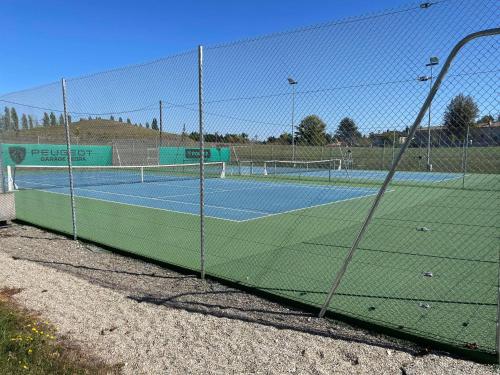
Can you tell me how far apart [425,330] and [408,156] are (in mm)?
4225

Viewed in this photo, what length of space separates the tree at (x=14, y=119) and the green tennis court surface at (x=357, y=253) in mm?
2796

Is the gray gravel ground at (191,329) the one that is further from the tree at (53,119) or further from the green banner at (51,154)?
the green banner at (51,154)

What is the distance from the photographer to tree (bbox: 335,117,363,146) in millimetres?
4922

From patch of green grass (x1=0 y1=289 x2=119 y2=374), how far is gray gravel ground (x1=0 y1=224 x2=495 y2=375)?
156 millimetres

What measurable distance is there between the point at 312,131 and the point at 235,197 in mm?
10636

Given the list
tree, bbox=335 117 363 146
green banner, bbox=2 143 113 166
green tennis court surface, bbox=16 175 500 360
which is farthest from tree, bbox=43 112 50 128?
tree, bbox=335 117 363 146

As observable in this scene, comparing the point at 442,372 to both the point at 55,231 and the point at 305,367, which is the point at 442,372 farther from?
the point at 55,231

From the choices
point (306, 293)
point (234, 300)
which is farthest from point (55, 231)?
point (306, 293)

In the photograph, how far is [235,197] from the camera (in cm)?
1598

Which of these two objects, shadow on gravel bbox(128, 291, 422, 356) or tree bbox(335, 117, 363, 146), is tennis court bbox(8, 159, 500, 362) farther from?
tree bbox(335, 117, 363, 146)

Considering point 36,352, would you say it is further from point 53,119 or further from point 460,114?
point 53,119

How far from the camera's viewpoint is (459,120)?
4.52 meters

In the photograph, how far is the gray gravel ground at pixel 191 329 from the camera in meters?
3.79

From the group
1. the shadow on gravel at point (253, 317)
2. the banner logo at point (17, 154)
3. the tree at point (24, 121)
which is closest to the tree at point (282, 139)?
the shadow on gravel at point (253, 317)
